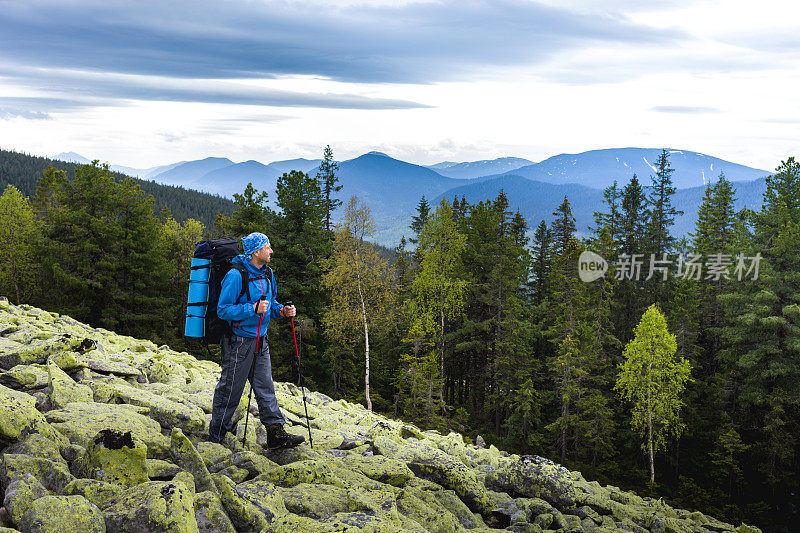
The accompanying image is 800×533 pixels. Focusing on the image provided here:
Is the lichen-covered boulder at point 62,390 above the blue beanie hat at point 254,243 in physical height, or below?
below

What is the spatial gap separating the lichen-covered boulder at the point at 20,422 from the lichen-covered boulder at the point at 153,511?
62.1 inches

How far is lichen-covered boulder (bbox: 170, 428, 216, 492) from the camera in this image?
18.1ft

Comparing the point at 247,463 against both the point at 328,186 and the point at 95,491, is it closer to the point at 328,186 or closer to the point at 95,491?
the point at 95,491

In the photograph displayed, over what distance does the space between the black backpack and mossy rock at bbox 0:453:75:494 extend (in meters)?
2.27

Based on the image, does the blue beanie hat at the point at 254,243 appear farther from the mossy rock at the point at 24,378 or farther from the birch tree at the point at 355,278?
the birch tree at the point at 355,278

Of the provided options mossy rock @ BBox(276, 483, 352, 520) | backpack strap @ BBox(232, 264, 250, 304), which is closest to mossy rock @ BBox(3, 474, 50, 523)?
mossy rock @ BBox(276, 483, 352, 520)

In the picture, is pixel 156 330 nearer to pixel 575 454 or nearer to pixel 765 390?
pixel 575 454

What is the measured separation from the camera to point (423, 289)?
2862 centimetres

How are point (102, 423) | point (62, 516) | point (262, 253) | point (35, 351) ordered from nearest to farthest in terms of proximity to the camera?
1. point (62, 516)
2. point (102, 423)
3. point (262, 253)
4. point (35, 351)

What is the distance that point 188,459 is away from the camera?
5.73 metres

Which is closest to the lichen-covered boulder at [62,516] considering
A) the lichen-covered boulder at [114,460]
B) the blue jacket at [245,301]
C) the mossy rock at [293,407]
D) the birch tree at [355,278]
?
the lichen-covered boulder at [114,460]

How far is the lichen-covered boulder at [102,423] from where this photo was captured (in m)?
5.81

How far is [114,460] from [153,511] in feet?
3.86

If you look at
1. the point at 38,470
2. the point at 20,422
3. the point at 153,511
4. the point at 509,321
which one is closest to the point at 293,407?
the point at 20,422
